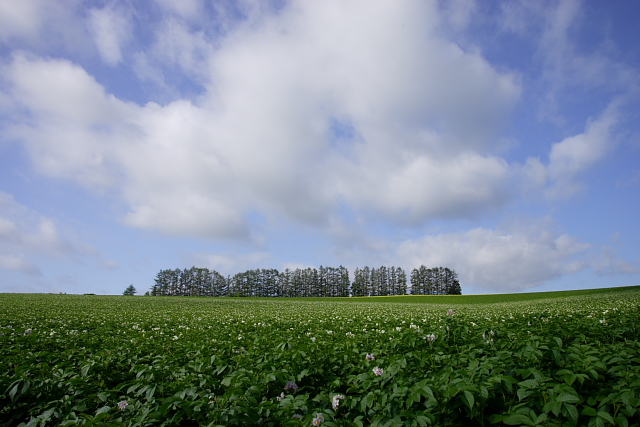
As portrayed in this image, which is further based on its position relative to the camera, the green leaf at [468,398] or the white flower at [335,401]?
the white flower at [335,401]

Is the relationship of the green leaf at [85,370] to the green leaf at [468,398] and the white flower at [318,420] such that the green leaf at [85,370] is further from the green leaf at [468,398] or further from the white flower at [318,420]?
the green leaf at [468,398]

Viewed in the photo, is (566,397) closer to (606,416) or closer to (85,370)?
(606,416)

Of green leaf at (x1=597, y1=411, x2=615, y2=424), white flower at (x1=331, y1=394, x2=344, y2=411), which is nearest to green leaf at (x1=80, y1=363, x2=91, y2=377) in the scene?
white flower at (x1=331, y1=394, x2=344, y2=411)

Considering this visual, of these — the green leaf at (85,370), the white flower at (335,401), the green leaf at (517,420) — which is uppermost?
the green leaf at (517,420)

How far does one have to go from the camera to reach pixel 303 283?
Answer: 133 meters

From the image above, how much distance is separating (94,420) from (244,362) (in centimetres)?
265

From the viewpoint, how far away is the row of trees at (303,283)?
423 ft

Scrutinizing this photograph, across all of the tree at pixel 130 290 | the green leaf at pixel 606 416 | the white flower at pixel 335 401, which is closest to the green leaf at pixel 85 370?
the white flower at pixel 335 401

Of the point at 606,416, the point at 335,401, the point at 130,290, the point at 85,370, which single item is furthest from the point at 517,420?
the point at 130,290

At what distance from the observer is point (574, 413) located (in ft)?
10.3

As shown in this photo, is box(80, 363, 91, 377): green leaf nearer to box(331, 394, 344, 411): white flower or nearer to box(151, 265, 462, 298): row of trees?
box(331, 394, 344, 411): white flower

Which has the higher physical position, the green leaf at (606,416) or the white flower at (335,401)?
the green leaf at (606,416)

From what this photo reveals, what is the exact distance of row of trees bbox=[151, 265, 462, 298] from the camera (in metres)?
129

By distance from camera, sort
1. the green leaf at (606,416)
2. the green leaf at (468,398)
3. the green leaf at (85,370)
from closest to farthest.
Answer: the green leaf at (606,416) → the green leaf at (468,398) → the green leaf at (85,370)
